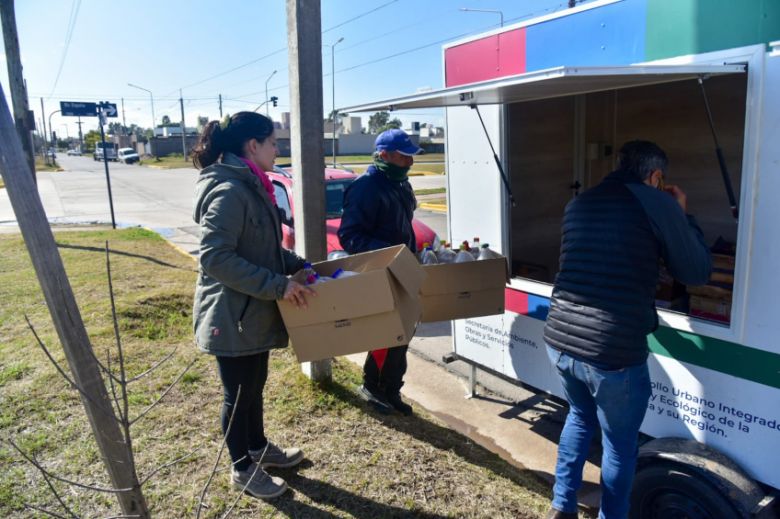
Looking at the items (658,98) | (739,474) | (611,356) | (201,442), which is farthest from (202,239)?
(658,98)

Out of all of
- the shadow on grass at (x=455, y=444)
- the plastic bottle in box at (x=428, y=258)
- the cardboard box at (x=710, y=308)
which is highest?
the plastic bottle in box at (x=428, y=258)

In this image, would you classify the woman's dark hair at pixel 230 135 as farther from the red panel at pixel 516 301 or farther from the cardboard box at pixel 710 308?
the cardboard box at pixel 710 308

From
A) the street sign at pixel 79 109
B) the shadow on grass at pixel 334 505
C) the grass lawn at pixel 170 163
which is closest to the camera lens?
the shadow on grass at pixel 334 505

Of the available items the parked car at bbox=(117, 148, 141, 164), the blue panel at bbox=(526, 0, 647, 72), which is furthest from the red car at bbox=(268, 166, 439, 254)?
the parked car at bbox=(117, 148, 141, 164)

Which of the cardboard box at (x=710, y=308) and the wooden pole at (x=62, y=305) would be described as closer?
the wooden pole at (x=62, y=305)

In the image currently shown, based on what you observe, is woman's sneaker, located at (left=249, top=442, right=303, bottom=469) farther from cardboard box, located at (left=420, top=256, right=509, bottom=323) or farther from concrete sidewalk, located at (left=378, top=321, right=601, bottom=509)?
concrete sidewalk, located at (left=378, top=321, right=601, bottom=509)

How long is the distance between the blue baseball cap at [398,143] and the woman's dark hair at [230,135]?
1003mm

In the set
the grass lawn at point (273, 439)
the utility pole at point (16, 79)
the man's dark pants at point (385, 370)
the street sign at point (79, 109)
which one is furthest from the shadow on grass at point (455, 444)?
the street sign at point (79, 109)

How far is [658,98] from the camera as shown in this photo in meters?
4.70

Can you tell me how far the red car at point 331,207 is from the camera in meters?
7.22

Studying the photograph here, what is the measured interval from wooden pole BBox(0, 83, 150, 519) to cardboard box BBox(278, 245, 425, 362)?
940 millimetres

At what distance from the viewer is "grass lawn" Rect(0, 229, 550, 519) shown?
2896mm

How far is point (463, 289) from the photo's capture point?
3480mm

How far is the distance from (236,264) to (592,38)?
226cm
